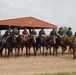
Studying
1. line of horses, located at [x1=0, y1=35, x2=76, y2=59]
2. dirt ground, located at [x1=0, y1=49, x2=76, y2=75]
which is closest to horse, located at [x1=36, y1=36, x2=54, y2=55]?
line of horses, located at [x1=0, y1=35, x2=76, y2=59]

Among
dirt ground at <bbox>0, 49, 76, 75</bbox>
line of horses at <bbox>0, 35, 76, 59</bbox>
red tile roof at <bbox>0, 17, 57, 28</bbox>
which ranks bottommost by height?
dirt ground at <bbox>0, 49, 76, 75</bbox>

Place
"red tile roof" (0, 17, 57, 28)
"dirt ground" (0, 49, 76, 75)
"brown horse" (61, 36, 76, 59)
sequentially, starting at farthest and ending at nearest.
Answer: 1. "red tile roof" (0, 17, 57, 28)
2. "brown horse" (61, 36, 76, 59)
3. "dirt ground" (0, 49, 76, 75)

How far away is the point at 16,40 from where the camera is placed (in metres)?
26.2

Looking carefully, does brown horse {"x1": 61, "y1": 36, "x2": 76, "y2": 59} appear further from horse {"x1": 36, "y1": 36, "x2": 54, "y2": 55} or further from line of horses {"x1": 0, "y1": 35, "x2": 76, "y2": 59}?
horse {"x1": 36, "y1": 36, "x2": 54, "y2": 55}

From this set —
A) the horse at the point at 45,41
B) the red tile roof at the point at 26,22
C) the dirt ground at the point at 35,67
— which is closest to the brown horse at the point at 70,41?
the horse at the point at 45,41

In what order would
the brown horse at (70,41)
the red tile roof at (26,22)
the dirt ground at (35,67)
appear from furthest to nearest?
the red tile roof at (26,22)
the brown horse at (70,41)
the dirt ground at (35,67)

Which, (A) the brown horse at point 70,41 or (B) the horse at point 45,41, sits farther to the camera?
(B) the horse at point 45,41

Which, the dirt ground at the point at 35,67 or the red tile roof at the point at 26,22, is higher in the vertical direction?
the red tile roof at the point at 26,22

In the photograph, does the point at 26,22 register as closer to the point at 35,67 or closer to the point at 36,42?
the point at 36,42

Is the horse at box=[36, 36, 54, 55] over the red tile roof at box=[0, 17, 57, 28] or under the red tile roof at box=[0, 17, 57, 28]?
under

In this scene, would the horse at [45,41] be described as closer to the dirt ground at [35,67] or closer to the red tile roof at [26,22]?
the dirt ground at [35,67]

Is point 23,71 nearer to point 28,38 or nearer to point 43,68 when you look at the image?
point 43,68

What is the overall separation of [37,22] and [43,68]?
19241mm

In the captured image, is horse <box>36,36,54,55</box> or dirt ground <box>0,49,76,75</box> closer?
dirt ground <box>0,49,76,75</box>
